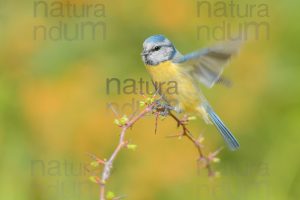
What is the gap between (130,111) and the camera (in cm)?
625

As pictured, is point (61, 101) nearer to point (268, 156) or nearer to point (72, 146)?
point (72, 146)

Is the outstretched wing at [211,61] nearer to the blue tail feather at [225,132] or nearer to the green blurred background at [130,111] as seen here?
the blue tail feather at [225,132]

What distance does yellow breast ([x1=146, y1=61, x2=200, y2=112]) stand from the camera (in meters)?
5.09

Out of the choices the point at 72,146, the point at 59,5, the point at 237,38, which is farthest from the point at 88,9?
the point at 237,38

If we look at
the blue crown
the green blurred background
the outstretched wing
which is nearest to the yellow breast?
the blue crown

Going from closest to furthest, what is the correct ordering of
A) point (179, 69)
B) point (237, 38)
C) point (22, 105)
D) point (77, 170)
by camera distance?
point (237, 38) → point (179, 69) → point (77, 170) → point (22, 105)

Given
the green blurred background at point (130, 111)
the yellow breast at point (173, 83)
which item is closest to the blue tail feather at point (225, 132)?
the yellow breast at point (173, 83)

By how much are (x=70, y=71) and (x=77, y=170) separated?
1.14 meters

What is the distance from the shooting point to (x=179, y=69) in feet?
16.6

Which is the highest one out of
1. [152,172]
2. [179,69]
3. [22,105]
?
[179,69]

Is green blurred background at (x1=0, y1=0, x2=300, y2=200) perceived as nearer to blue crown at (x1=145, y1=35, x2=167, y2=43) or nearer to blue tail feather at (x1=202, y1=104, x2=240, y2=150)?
blue tail feather at (x1=202, y1=104, x2=240, y2=150)

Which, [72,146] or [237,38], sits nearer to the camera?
[237,38]

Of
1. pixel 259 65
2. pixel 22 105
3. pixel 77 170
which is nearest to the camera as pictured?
pixel 77 170

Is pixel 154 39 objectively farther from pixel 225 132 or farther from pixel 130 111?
pixel 130 111
